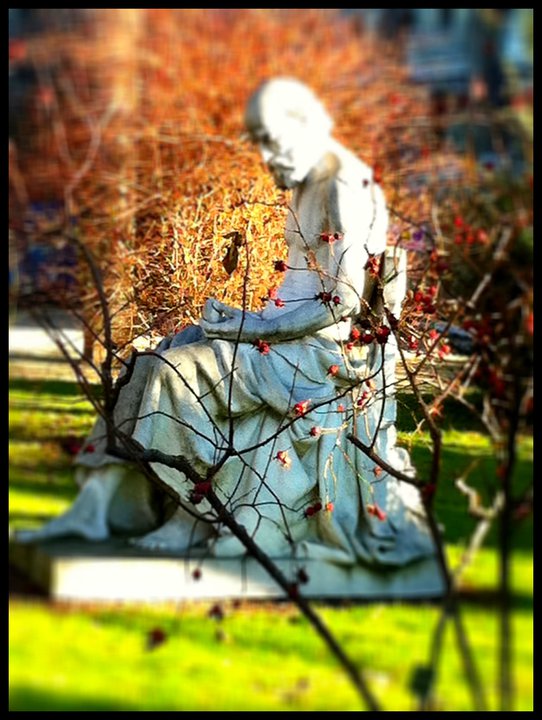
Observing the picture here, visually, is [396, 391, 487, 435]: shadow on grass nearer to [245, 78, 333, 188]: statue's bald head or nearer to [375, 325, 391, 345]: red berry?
[375, 325, 391, 345]: red berry

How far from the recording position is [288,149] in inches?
158

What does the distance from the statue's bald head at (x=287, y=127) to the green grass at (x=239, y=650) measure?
0.80 metres

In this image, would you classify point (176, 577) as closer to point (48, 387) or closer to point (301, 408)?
Result: point (301, 408)

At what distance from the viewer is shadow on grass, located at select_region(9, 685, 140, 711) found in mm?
3178

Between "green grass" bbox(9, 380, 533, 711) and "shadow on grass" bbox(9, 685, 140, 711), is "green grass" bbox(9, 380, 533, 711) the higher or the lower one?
the higher one

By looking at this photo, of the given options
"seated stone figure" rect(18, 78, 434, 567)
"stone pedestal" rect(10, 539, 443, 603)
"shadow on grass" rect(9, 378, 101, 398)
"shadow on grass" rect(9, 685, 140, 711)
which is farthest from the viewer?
"shadow on grass" rect(9, 378, 101, 398)

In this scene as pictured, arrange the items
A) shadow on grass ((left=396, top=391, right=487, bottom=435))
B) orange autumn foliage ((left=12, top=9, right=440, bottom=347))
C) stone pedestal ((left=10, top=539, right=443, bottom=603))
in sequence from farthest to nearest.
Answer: orange autumn foliage ((left=12, top=9, right=440, bottom=347))
shadow on grass ((left=396, top=391, right=487, bottom=435))
stone pedestal ((left=10, top=539, right=443, bottom=603))

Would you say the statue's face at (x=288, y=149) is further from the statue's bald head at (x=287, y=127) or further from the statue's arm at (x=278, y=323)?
A: the statue's arm at (x=278, y=323)

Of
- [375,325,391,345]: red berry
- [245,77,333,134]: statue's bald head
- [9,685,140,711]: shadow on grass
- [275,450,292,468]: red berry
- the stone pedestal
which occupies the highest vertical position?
[245,77,333,134]: statue's bald head

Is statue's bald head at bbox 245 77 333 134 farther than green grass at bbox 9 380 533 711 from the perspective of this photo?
Yes

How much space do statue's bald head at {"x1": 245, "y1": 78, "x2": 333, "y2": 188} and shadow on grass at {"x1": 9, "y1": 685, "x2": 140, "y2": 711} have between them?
1.58 metres

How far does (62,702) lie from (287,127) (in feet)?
5.48

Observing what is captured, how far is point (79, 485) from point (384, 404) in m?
0.88

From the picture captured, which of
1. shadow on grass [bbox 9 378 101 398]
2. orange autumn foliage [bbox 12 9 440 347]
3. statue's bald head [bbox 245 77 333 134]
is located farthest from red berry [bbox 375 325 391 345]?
shadow on grass [bbox 9 378 101 398]
